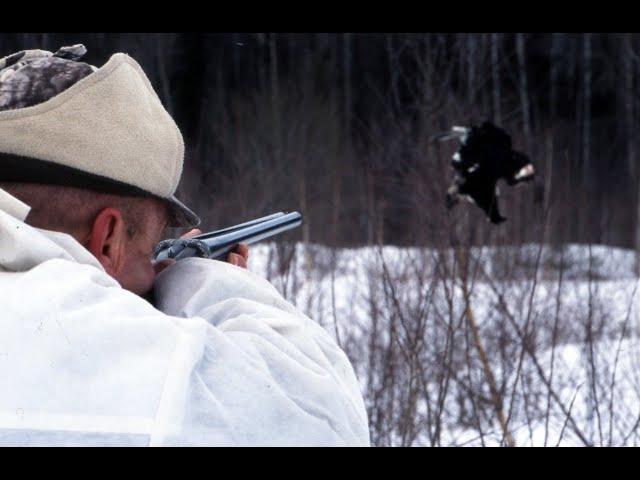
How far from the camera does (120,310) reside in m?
0.97

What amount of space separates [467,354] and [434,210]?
4.25ft

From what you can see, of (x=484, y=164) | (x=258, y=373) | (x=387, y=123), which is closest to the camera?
(x=258, y=373)

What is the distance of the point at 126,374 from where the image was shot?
36.5 inches

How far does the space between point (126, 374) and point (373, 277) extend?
4.40 metres

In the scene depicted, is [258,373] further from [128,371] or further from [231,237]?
[231,237]

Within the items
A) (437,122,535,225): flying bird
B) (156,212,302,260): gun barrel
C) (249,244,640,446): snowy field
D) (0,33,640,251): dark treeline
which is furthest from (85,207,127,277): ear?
(437,122,535,225): flying bird

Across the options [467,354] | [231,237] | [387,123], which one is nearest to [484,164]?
[467,354]

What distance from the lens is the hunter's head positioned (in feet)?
3.67

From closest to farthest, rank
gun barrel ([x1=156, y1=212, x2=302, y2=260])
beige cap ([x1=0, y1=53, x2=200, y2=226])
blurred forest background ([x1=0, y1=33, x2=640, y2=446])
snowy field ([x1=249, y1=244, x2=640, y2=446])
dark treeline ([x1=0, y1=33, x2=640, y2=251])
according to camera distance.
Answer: beige cap ([x1=0, y1=53, x2=200, y2=226])
gun barrel ([x1=156, y1=212, x2=302, y2=260])
snowy field ([x1=249, y1=244, x2=640, y2=446])
blurred forest background ([x1=0, y1=33, x2=640, y2=446])
dark treeline ([x1=0, y1=33, x2=640, y2=251])

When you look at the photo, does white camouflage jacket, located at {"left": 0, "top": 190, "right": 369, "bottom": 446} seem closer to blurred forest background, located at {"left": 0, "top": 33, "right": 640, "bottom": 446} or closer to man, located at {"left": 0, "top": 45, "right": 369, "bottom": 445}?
man, located at {"left": 0, "top": 45, "right": 369, "bottom": 445}

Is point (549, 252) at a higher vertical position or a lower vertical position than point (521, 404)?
higher

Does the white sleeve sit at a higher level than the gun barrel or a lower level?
lower
